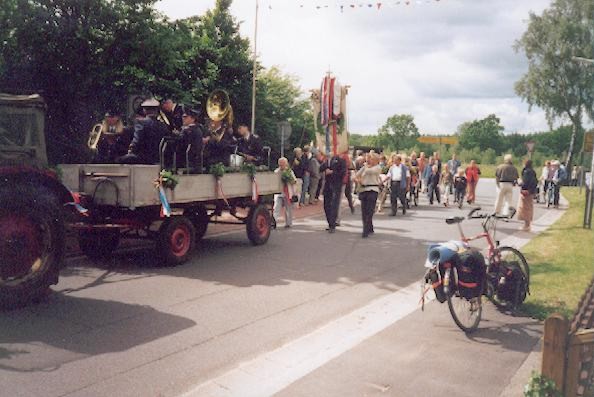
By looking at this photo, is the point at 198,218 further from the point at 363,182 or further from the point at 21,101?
the point at 21,101

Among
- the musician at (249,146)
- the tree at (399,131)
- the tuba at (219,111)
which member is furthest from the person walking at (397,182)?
the tree at (399,131)

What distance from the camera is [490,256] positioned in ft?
20.2

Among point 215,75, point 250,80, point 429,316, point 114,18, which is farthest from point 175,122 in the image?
point 250,80

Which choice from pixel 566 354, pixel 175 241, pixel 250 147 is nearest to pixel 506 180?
pixel 250 147

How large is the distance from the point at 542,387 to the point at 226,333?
→ 9.85 feet

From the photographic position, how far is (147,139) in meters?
8.12

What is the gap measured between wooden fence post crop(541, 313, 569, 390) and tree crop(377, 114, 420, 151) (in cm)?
10573

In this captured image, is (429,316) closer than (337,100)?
Yes

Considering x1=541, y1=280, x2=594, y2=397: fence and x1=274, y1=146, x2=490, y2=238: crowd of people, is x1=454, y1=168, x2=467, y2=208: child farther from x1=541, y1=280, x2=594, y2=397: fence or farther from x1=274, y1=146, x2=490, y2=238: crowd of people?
x1=541, y1=280, x2=594, y2=397: fence

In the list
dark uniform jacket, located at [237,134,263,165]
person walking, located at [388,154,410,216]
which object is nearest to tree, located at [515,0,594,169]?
person walking, located at [388,154,410,216]

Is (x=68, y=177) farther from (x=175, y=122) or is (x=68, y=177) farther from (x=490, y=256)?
(x=490, y=256)

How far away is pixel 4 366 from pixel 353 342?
2.95 metres

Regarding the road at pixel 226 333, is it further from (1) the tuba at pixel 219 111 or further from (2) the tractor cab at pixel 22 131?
(1) the tuba at pixel 219 111

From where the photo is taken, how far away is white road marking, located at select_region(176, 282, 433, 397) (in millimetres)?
4082
